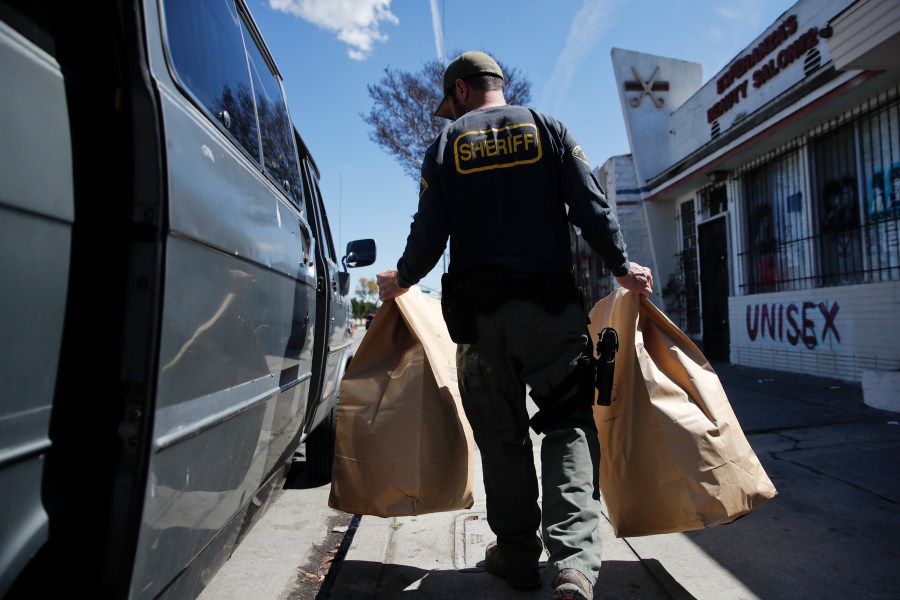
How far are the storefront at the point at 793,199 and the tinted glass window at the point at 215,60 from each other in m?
5.48

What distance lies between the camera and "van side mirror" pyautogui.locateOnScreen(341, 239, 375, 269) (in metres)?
4.20

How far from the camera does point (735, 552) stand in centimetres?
251

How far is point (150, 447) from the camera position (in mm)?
1082

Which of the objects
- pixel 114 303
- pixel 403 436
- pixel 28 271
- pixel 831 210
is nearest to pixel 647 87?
pixel 831 210

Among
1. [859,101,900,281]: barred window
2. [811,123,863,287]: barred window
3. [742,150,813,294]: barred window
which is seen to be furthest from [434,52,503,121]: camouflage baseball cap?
[742,150,813,294]: barred window

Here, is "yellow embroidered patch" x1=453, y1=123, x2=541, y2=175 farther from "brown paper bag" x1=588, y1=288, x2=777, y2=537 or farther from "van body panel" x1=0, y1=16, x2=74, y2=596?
"van body panel" x1=0, y1=16, x2=74, y2=596

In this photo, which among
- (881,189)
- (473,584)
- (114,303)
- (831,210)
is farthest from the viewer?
(831,210)

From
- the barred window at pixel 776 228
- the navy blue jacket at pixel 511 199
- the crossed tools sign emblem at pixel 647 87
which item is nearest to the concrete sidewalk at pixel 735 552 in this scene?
the navy blue jacket at pixel 511 199

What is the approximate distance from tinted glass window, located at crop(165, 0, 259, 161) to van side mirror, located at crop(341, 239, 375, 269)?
82.5 inches

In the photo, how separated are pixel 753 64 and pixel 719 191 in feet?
6.66

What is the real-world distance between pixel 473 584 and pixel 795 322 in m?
6.98

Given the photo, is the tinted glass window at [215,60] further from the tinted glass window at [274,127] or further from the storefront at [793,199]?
the storefront at [793,199]

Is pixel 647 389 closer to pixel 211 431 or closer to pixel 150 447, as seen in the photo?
pixel 211 431

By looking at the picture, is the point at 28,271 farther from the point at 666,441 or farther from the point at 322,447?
the point at 322,447
